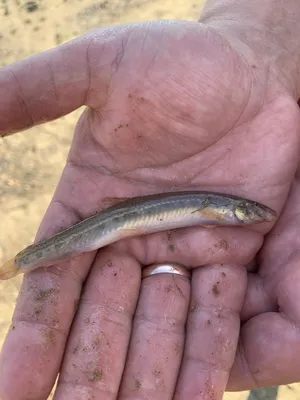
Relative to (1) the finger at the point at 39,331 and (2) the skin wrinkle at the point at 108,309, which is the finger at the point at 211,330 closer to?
(2) the skin wrinkle at the point at 108,309

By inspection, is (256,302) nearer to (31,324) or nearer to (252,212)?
(252,212)

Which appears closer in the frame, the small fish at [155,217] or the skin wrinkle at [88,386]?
the skin wrinkle at [88,386]

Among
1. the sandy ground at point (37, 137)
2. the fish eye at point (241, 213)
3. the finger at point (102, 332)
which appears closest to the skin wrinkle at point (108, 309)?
the finger at point (102, 332)

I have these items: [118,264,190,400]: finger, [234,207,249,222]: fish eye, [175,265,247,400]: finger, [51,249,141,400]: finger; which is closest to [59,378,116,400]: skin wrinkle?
[51,249,141,400]: finger

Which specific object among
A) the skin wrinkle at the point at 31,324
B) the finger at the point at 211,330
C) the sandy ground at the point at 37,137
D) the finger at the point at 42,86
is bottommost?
the sandy ground at the point at 37,137

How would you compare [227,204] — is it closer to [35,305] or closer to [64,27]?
[35,305]

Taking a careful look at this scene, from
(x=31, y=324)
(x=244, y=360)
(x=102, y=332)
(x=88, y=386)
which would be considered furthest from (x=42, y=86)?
(x=244, y=360)
